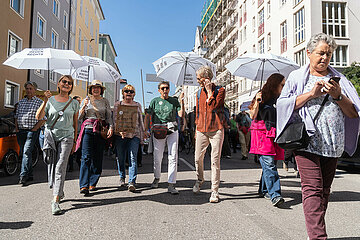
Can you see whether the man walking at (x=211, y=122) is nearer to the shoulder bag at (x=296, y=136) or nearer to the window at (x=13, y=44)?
the shoulder bag at (x=296, y=136)

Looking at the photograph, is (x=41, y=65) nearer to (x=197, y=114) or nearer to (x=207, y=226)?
(x=197, y=114)

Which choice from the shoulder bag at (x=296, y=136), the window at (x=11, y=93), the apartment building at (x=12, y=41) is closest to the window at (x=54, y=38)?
the apartment building at (x=12, y=41)

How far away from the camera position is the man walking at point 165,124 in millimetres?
5781

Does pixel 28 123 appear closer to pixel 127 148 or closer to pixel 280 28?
pixel 127 148

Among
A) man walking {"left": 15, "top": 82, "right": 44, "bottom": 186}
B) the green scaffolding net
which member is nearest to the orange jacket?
man walking {"left": 15, "top": 82, "right": 44, "bottom": 186}

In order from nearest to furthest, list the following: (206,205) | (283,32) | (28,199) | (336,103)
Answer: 1. (336,103)
2. (206,205)
3. (28,199)
4. (283,32)

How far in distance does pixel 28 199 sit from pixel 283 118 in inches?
166

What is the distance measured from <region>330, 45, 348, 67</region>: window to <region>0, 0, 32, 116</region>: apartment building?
21.2m

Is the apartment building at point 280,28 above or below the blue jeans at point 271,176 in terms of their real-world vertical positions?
above

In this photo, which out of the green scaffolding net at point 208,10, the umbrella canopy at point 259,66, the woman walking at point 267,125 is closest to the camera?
the woman walking at point 267,125

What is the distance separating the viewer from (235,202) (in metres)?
4.94

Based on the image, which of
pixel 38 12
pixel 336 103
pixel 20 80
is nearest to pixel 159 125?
pixel 336 103

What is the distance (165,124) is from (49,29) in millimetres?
20805

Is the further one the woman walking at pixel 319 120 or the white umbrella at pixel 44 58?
the white umbrella at pixel 44 58
